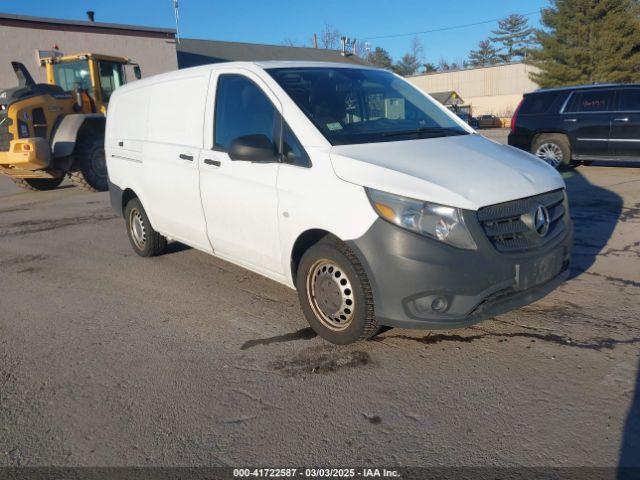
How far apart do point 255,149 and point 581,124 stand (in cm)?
949

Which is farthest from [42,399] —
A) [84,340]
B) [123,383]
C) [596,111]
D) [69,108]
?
[596,111]

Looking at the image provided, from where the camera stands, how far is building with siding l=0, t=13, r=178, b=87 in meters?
23.2

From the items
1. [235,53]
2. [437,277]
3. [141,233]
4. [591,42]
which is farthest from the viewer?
[591,42]

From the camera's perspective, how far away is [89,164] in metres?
11.7

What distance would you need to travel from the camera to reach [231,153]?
384cm

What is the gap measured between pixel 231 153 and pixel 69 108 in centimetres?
986

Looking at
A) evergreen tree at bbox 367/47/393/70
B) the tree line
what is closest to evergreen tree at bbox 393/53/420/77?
evergreen tree at bbox 367/47/393/70

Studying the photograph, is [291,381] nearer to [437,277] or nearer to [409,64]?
[437,277]

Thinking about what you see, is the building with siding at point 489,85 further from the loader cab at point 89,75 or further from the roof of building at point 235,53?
the loader cab at point 89,75

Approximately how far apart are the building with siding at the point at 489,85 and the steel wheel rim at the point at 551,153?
50.9 m

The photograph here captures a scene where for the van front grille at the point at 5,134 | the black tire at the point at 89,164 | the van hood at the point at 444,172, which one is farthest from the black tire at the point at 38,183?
the van hood at the point at 444,172

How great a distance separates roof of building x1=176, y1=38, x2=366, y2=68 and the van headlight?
3016 centimetres

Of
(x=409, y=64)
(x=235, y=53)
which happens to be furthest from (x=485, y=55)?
(x=235, y=53)

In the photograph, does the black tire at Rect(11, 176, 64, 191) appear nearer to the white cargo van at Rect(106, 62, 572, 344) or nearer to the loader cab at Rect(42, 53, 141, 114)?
the loader cab at Rect(42, 53, 141, 114)
